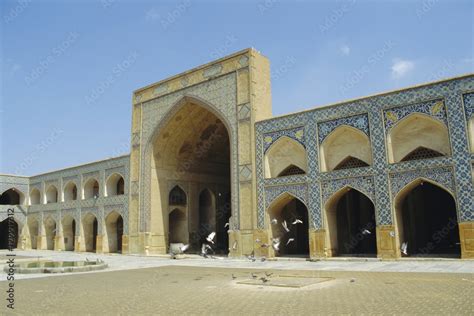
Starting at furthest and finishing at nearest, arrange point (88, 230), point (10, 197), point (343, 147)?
1. point (10, 197)
2. point (88, 230)
3. point (343, 147)

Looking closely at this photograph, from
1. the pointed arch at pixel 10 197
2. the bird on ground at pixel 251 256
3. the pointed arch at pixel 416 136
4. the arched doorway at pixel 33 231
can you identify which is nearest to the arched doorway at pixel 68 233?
the arched doorway at pixel 33 231

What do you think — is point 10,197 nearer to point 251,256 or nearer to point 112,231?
point 112,231

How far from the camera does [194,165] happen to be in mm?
21688

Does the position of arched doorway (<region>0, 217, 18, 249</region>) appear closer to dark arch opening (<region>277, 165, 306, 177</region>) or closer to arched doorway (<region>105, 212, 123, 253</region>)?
arched doorway (<region>105, 212, 123, 253</region>)

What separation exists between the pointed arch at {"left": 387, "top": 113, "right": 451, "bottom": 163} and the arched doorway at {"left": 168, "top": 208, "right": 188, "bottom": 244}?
11125mm

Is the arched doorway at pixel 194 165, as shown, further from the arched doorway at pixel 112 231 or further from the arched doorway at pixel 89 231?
the arched doorway at pixel 89 231

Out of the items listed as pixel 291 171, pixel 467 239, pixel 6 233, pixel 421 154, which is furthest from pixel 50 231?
pixel 467 239

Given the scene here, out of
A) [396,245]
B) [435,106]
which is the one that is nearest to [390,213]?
[396,245]

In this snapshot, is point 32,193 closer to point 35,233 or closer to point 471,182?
point 35,233

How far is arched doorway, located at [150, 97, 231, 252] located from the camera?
19.5 m

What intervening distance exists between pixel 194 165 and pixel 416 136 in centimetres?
1158

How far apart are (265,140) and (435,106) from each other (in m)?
5.65

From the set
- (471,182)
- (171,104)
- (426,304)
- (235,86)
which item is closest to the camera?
(426,304)

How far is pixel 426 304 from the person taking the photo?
5.21m
